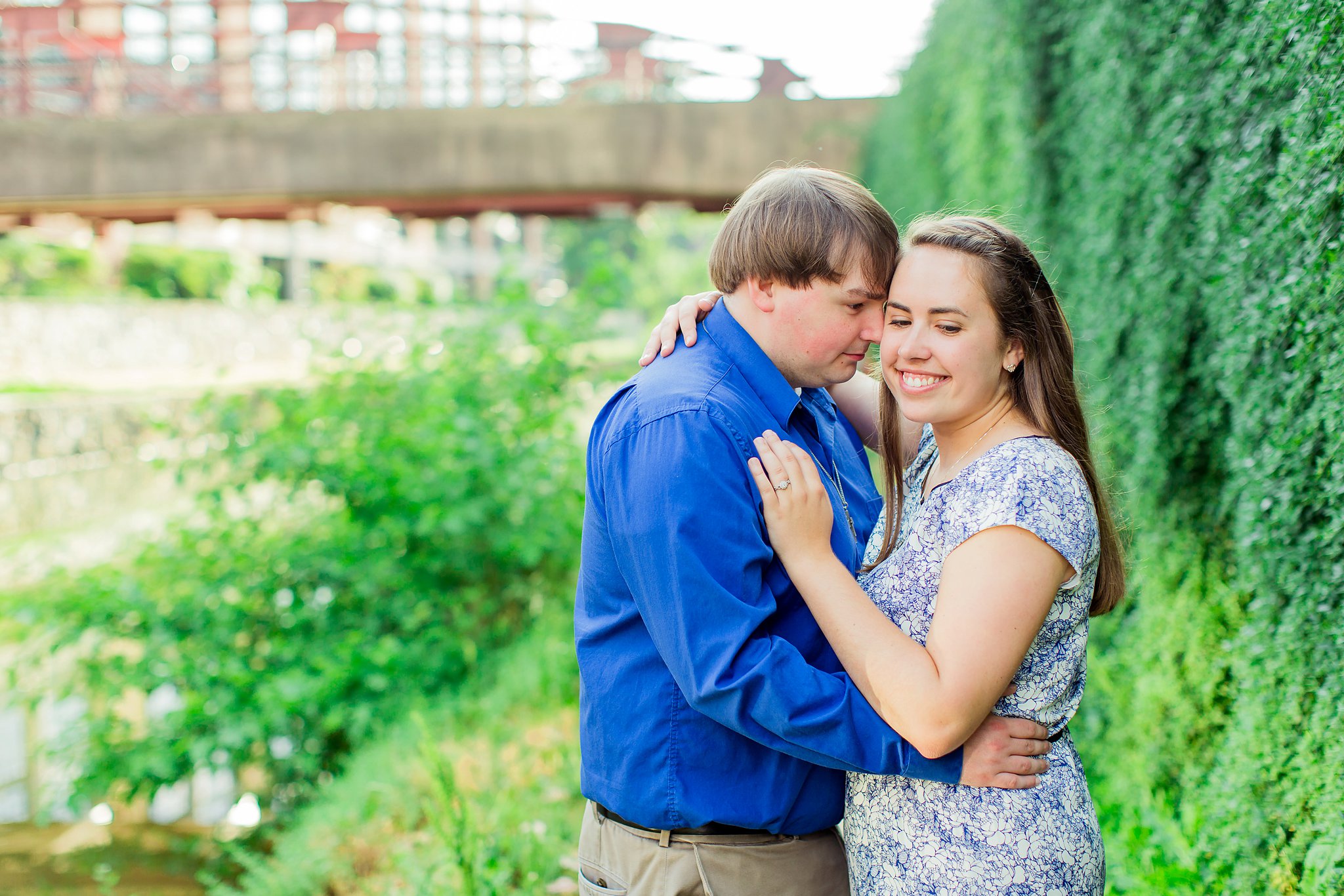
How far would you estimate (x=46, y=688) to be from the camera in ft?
19.4

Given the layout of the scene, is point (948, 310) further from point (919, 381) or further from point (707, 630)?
point (707, 630)

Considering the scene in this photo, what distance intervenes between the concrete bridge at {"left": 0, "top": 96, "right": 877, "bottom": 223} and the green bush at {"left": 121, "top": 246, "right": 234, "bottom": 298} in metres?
12.8

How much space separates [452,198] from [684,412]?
10895 millimetres

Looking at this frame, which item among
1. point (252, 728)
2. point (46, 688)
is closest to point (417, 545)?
point (252, 728)

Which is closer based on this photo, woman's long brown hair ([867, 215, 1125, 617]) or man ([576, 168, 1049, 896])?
man ([576, 168, 1049, 896])

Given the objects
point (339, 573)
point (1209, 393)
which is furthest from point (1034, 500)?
point (339, 573)

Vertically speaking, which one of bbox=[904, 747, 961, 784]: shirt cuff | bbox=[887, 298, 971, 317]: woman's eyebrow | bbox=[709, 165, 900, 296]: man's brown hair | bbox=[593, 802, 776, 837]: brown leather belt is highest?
bbox=[709, 165, 900, 296]: man's brown hair

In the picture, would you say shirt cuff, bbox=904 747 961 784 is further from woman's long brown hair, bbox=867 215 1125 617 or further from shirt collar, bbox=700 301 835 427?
shirt collar, bbox=700 301 835 427

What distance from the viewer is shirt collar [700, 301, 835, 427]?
2057 mm

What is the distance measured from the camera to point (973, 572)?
1.72m

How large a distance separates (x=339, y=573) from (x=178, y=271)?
74.8ft

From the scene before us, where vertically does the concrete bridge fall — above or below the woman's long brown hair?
above

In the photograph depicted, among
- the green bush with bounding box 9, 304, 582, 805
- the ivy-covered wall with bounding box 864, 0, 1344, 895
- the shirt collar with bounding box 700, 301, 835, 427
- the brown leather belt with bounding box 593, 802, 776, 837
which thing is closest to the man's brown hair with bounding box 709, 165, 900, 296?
the shirt collar with bounding box 700, 301, 835, 427

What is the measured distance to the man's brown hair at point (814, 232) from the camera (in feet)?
6.49
